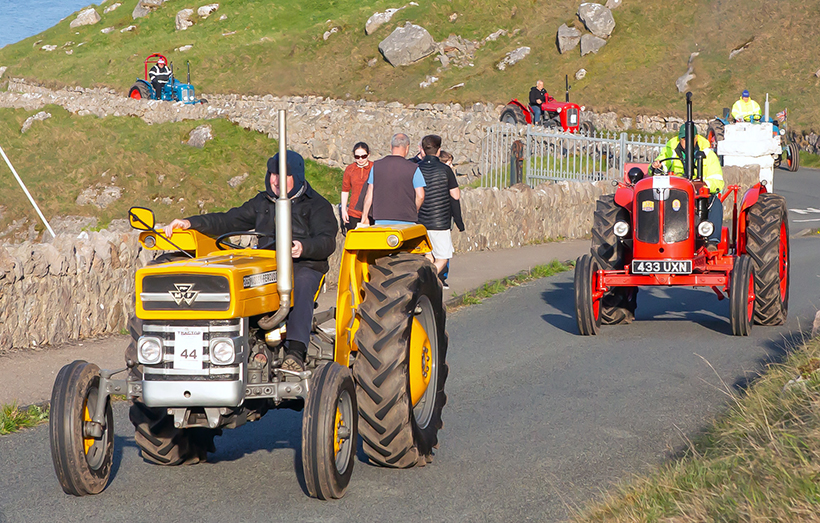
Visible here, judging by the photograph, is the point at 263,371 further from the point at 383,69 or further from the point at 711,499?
the point at 383,69

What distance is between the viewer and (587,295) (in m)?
10.1

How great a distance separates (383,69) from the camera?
200 ft

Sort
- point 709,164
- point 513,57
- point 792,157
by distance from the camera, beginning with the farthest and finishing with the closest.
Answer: point 513,57 < point 792,157 < point 709,164

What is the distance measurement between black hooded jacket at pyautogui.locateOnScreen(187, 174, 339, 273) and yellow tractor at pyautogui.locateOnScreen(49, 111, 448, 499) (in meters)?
0.16

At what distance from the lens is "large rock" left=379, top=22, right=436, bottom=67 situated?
6038 centimetres

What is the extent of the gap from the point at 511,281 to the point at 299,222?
863 cm

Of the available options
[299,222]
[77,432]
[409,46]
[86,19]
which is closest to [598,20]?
[409,46]

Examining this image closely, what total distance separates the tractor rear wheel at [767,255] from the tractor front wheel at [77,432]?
302 inches

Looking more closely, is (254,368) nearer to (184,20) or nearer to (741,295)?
(741,295)

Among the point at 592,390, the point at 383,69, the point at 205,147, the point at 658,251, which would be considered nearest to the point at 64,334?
the point at 592,390

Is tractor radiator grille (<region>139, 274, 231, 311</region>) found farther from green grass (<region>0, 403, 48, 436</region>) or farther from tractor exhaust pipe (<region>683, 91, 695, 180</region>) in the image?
tractor exhaust pipe (<region>683, 91, 695, 180</region>)

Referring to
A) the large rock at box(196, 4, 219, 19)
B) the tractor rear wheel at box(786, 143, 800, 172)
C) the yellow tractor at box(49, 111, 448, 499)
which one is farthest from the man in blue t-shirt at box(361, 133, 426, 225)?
the large rock at box(196, 4, 219, 19)

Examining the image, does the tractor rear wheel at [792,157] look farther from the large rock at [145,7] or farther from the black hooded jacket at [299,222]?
the large rock at [145,7]

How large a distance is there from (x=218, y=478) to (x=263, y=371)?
2.84ft
